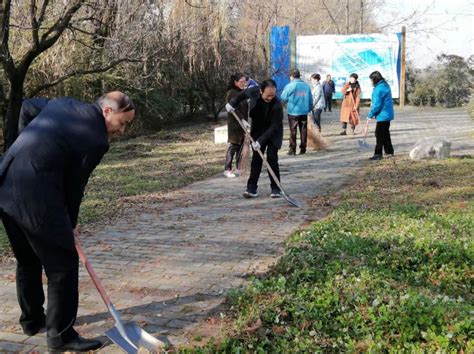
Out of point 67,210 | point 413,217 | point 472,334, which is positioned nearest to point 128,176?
point 413,217

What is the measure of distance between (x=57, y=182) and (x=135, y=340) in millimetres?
1133

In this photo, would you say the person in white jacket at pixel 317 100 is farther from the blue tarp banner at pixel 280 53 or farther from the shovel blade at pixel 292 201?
the blue tarp banner at pixel 280 53

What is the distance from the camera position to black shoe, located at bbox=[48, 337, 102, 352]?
3578mm

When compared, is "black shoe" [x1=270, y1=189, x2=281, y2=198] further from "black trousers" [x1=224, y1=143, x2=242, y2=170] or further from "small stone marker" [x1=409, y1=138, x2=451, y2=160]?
Result: "small stone marker" [x1=409, y1=138, x2=451, y2=160]

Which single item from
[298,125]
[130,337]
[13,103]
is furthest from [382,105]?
[130,337]

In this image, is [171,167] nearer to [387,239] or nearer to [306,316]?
[387,239]

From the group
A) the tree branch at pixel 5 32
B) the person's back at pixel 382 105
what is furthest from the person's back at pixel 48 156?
the person's back at pixel 382 105

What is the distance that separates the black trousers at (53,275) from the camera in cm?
342

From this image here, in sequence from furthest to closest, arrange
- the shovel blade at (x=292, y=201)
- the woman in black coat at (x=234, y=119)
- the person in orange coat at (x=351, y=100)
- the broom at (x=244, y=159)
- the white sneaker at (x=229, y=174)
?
the person in orange coat at (x=351, y=100) < the white sneaker at (x=229, y=174) < the woman in black coat at (x=234, y=119) < the broom at (x=244, y=159) < the shovel blade at (x=292, y=201)

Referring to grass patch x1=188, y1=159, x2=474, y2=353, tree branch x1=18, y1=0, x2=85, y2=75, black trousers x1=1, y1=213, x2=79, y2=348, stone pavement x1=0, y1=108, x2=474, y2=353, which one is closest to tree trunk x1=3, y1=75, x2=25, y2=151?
tree branch x1=18, y1=0, x2=85, y2=75

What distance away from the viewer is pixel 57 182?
3.33 meters

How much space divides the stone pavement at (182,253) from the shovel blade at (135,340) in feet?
0.53

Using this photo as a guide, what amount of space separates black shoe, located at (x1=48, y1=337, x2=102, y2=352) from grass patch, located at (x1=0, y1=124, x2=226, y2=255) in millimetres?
2698

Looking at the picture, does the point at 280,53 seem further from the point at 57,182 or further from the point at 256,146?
the point at 57,182
